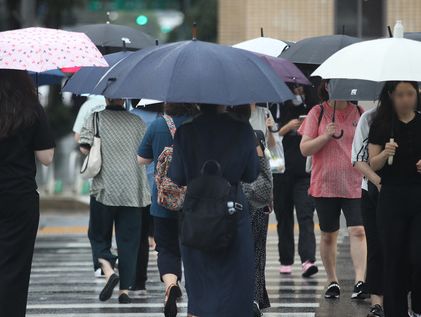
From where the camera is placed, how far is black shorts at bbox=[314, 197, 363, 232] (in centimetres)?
1012

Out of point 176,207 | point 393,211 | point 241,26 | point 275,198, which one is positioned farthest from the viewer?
point 241,26

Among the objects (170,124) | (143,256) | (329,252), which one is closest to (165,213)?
(170,124)

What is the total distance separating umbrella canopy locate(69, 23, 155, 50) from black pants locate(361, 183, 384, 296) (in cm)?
363

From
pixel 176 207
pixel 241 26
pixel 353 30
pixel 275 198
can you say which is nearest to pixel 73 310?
pixel 176 207

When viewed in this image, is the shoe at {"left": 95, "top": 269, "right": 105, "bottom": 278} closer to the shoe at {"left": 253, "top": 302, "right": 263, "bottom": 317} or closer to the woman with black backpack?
the shoe at {"left": 253, "top": 302, "right": 263, "bottom": 317}

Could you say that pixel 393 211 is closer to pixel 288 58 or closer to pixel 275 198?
pixel 288 58

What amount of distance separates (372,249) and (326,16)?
38.0ft

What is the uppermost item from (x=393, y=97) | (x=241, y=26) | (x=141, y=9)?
(x=393, y=97)

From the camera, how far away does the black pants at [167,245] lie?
29.8 ft

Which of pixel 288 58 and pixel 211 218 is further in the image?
pixel 288 58

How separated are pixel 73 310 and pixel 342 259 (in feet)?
12.9

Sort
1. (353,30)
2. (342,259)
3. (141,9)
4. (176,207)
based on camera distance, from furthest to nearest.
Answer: (141,9)
(353,30)
(342,259)
(176,207)

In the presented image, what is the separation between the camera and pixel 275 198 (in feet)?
39.4

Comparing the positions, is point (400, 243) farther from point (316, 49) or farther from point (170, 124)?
point (316, 49)
